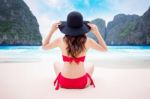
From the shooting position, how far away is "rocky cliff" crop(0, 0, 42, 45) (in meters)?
13.7

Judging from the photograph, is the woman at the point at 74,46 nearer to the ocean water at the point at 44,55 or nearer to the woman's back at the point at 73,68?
the woman's back at the point at 73,68

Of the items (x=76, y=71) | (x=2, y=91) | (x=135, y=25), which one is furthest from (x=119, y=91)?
(x=135, y=25)

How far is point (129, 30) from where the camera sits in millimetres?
15875

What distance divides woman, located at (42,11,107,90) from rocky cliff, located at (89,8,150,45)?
9.49 meters

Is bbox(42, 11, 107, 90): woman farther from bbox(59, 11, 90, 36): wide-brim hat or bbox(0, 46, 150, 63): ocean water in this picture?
bbox(0, 46, 150, 63): ocean water

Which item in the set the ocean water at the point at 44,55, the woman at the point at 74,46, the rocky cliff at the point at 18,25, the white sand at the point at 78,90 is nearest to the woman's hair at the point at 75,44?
the woman at the point at 74,46

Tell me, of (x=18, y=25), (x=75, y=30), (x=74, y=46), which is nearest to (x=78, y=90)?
(x=74, y=46)

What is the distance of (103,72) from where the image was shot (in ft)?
14.1

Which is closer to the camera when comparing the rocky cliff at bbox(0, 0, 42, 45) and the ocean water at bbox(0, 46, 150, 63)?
the ocean water at bbox(0, 46, 150, 63)

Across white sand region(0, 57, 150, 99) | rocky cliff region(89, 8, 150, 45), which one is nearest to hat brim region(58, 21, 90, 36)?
white sand region(0, 57, 150, 99)

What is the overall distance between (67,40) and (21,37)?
40.2 ft

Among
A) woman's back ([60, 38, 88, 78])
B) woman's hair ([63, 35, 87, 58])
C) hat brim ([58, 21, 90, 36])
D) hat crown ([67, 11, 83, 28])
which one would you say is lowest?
woman's back ([60, 38, 88, 78])

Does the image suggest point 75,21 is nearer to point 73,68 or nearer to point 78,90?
point 73,68

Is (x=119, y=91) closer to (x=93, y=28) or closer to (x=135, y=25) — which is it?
(x=93, y=28)
